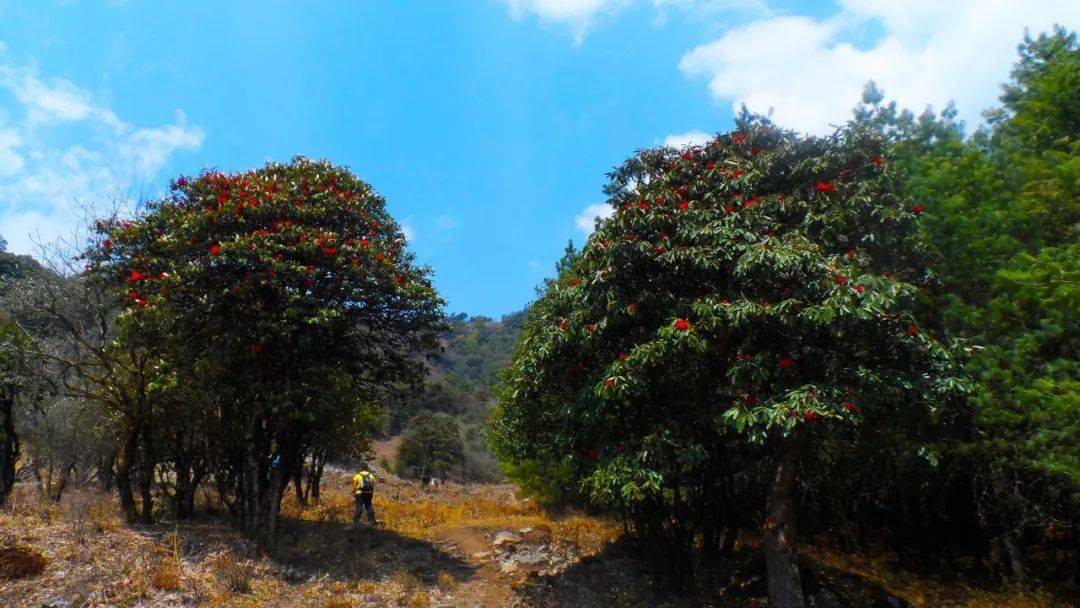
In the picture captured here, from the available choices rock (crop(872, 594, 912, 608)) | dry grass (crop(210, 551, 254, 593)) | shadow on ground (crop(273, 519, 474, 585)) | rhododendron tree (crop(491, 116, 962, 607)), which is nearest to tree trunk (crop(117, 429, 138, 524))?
shadow on ground (crop(273, 519, 474, 585))

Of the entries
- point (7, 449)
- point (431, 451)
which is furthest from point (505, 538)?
point (431, 451)

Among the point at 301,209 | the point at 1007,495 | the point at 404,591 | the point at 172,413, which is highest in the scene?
the point at 301,209

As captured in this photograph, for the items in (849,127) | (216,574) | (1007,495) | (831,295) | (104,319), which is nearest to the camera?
(831,295)

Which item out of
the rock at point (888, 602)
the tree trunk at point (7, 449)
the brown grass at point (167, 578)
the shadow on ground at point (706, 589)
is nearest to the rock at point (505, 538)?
the shadow on ground at point (706, 589)

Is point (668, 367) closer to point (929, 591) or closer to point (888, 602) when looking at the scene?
point (888, 602)

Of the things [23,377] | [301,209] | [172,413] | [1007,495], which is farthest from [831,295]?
[23,377]

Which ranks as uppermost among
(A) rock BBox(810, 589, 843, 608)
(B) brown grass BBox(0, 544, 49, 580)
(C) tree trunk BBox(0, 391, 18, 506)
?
(C) tree trunk BBox(0, 391, 18, 506)

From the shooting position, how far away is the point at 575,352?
34.1 ft

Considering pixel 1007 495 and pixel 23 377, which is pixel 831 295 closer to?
pixel 1007 495

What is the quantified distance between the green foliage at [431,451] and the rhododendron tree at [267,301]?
2932 centimetres

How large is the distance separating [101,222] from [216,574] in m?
7.42

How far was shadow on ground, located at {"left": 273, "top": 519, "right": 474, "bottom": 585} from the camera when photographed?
11.2m

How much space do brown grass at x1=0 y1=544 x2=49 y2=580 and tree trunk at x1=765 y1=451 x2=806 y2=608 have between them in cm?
1040

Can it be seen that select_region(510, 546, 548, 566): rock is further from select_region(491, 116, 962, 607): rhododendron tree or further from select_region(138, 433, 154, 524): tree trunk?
select_region(138, 433, 154, 524): tree trunk
